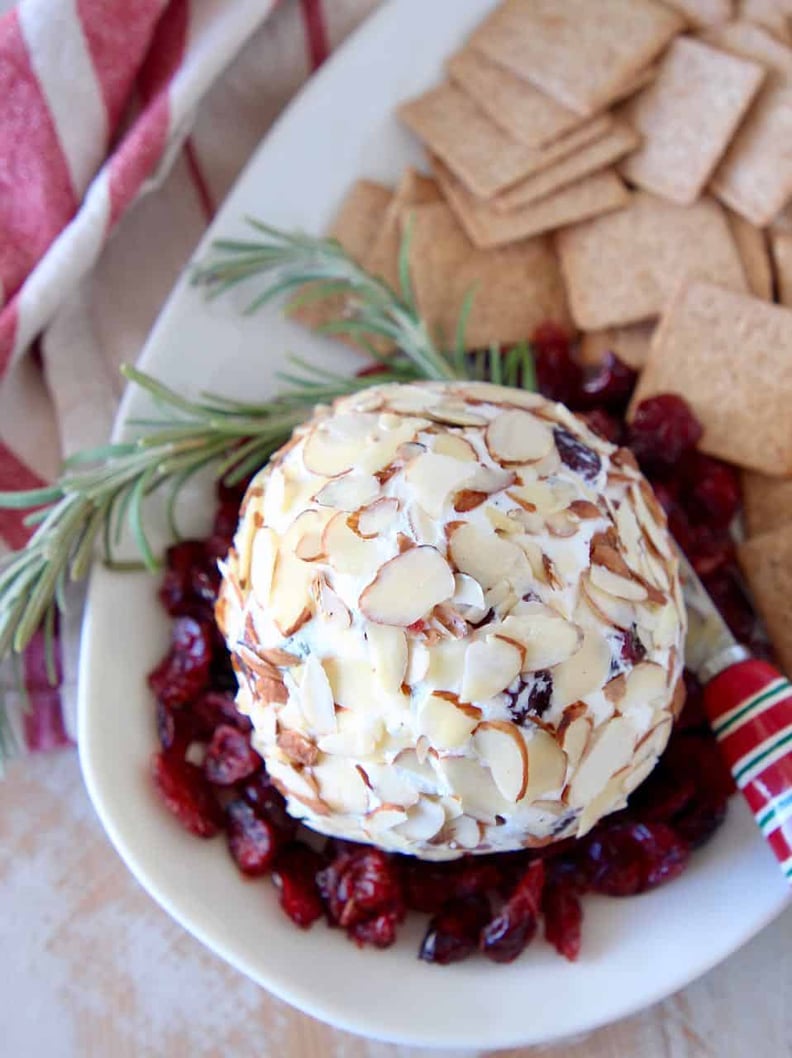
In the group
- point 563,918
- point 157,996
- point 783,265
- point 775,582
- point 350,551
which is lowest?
point 157,996

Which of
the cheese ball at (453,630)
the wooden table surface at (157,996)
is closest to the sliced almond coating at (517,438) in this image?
the cheese ball at (453,630)

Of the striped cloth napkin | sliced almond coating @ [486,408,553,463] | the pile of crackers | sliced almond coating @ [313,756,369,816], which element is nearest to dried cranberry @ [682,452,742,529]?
the pile of crackers

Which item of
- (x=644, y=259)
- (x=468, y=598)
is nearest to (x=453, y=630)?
(x=468, y=598)

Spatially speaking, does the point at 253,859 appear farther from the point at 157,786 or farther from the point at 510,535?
the point at 510,535

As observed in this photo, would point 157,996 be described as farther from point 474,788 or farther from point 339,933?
point 474,788

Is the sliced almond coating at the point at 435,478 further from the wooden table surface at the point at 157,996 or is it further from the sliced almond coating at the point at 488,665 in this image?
the wooden table surface at the point at 157,996

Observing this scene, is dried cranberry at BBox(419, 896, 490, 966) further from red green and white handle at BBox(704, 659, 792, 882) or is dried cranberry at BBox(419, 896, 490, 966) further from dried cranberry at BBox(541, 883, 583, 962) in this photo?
red green and white handle at BBox(704, 659, 792, 882)
